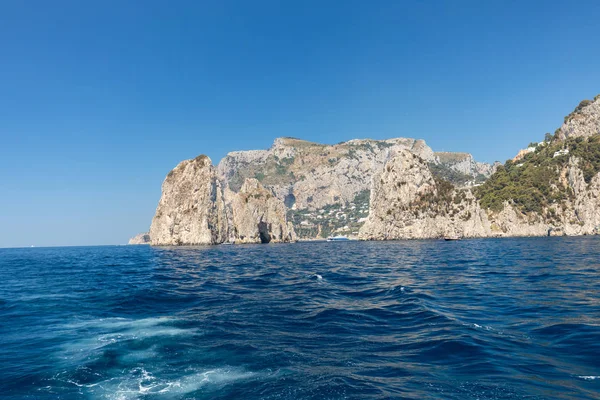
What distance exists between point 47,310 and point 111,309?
3632mm

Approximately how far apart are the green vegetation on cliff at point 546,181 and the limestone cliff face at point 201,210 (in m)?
113

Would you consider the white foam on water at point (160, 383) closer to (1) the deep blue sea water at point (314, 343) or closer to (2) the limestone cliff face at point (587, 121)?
(1) the deep blue sea water at point (314, 343)

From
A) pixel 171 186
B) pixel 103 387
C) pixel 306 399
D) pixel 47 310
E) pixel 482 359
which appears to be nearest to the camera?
pixel 306 399

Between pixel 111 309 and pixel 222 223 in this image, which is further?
pixel 222 223


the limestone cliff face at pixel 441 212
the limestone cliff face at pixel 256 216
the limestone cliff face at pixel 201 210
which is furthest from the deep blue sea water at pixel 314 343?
the limestone cliff face at pixel 441 212

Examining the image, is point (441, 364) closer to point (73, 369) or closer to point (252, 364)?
point (252, 364)

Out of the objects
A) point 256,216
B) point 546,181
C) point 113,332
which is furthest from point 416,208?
point 113,332

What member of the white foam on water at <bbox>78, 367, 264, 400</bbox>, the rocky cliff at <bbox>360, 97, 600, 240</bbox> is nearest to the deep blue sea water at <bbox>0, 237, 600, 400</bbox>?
the white foam on water at <bbox>78, 367, 264, 400</bbox>

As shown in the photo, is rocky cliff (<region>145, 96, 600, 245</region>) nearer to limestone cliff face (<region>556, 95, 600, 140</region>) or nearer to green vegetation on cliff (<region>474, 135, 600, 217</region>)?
green vegetation on cliff (<region>474, 135, 600, 217</region>)

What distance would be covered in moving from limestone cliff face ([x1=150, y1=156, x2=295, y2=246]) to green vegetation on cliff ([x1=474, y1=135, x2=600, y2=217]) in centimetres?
11283

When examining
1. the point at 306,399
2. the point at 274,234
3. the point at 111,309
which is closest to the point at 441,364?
the point at 306,399

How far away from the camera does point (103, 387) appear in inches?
386

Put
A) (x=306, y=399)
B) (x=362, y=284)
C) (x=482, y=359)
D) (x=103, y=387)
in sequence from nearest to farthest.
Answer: (x=306, y=399) → (x=103, y=387) → (x=482, y=359) → (x=362, y=284)

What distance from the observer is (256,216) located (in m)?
163
